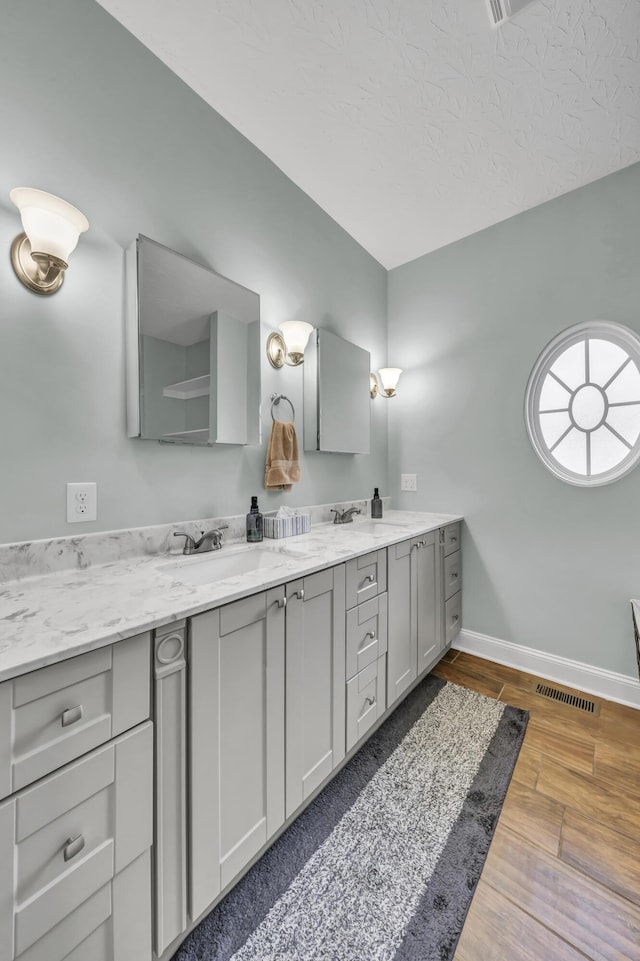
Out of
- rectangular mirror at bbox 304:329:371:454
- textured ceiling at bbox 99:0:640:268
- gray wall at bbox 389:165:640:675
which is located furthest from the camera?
rectangular mirror at bbox 304:329:371:454

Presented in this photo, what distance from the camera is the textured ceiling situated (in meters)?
1.32

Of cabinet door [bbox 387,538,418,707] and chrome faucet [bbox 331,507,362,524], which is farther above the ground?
chrome faucet [bbox 331,507,362,524]

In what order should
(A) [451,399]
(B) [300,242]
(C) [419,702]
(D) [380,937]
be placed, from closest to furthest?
1. (D) [380,937]
2. (C) [419,702]
3. (B) [300,242]
4. (A) [451,399]

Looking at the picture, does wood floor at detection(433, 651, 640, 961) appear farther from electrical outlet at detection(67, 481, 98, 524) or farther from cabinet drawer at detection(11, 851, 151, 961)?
electrical outlet at detection(67, 481, 98, 524)

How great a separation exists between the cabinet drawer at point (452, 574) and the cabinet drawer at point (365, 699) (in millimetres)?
811

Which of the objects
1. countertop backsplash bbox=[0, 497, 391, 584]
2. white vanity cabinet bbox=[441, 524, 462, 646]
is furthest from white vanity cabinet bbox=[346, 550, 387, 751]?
white vanity cabinet bbox=[441, 524, 462, 646]

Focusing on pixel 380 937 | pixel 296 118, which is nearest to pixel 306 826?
pixel 380 937

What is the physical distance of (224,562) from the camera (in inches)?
59.1

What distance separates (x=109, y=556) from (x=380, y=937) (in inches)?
52.1

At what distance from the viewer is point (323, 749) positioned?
1301 millimetres

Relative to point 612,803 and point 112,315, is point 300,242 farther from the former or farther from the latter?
point 612,803

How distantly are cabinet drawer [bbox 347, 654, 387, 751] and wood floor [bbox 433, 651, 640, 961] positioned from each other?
0.53 meters

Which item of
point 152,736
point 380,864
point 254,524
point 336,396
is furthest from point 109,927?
point 336,396

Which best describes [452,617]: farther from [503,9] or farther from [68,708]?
[503,9]
